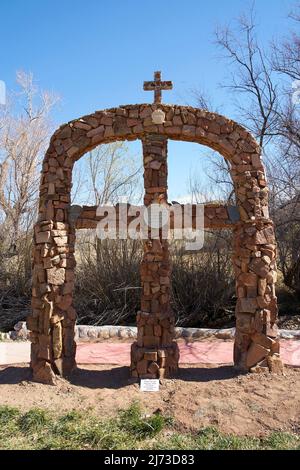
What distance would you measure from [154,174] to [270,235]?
184 centimetres

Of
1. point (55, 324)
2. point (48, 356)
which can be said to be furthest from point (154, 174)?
point (48, 356)

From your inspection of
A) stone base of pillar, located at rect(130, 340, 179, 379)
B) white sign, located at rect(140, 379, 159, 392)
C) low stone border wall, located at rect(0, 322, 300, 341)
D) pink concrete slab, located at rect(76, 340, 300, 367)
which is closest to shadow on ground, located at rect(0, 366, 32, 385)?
pink concrete slab, located at rect(76, 340, 300, 367)

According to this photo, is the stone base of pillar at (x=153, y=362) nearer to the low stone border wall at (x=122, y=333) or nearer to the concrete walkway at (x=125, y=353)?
the concrete walkway at (x=125, y=353)

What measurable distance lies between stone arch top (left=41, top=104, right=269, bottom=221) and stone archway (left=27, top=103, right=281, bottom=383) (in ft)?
0.05

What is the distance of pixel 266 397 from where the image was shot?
4.50 metres

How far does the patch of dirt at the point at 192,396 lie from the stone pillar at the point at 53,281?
0.30 meters

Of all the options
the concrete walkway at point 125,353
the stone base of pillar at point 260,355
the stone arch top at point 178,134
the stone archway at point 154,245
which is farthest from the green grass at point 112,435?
the stone arch top at point 178,134

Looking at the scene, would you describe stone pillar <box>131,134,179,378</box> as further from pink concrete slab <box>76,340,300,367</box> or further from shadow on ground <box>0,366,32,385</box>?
shadow on ground <box>0,366,32,385</box>

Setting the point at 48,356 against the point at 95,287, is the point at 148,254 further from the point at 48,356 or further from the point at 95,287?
the point at 95,287

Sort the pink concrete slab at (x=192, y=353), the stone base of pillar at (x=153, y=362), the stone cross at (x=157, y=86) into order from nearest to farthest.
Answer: the stone base of pillar at (x=153, y=362), the stone cross at (x=157, y=86), the pink concrete slab at (x=192, y=353)

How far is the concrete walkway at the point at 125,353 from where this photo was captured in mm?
6227

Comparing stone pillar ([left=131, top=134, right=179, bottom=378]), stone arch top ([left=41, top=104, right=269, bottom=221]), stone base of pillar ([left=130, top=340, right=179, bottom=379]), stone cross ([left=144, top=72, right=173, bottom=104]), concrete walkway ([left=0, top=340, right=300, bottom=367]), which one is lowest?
concrete walkway ([left=0, top=340, right=300, bottom=367])

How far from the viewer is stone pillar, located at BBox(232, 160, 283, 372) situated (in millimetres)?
5156

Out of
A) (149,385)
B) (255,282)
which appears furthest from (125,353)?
(255,282)
